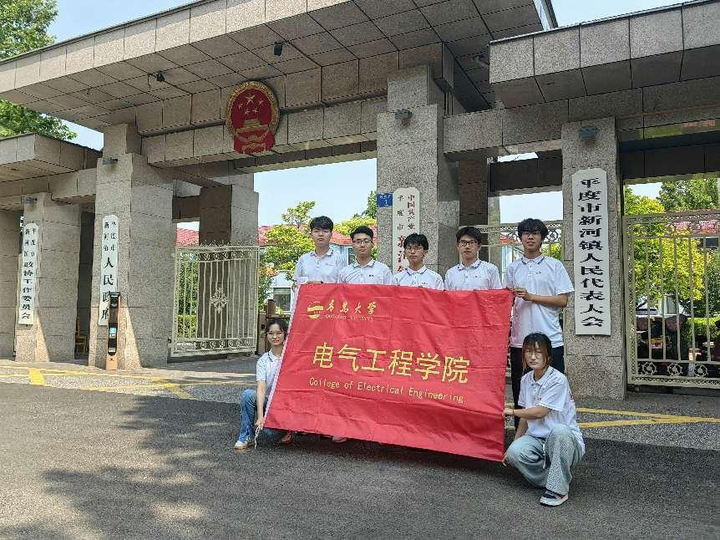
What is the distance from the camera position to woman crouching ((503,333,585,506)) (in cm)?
306

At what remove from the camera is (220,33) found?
7.20m

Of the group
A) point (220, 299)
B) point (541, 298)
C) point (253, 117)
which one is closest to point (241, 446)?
point (541, 298)

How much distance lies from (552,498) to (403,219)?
4708mm

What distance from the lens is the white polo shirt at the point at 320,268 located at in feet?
15.2

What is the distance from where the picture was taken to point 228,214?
11.4 m

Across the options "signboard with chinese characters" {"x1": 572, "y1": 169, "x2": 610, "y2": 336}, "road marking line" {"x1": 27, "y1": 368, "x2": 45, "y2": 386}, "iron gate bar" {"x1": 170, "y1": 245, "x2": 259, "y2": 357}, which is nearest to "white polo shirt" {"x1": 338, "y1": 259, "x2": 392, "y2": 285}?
"signboard with chinese characters" {"x1": 572, "y1": 169, "x2": 610, "y2": 336}

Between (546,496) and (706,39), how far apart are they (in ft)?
15.1

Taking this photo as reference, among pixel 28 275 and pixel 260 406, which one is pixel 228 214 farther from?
pixel 260 406

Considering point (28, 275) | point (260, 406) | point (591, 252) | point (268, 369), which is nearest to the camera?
point (260, 406)

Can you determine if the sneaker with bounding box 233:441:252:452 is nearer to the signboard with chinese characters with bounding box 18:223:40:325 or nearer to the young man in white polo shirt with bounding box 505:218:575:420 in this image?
the young man in white polo shirt with bounding box 505:218:575:420

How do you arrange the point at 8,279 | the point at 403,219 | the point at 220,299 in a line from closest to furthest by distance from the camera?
1. the point at 403,219
2. the point at 220,299
3. the point at 8,279

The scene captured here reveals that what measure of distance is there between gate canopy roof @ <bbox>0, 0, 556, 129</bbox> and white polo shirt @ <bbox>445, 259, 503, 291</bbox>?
12.3 feet

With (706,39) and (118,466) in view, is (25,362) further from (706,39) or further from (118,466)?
(706,39)

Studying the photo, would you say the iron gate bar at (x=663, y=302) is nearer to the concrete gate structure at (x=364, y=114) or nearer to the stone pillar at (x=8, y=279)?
the concrete gate structure at (x=364, y=114)
